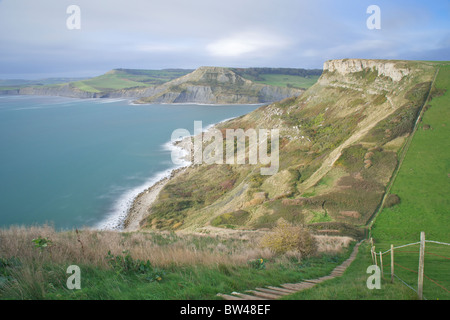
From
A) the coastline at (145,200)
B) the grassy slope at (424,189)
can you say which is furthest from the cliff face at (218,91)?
the grassy slope at (424,189)

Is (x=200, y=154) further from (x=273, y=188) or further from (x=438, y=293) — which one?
(x=438, y=293)

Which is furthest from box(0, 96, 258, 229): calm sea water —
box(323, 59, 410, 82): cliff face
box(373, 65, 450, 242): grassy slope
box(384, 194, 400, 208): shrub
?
box(323, 59, 410, 82): cliff face

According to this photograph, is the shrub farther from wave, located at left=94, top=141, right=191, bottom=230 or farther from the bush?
wave, located at left=94, top=141, right=191, bottom=230

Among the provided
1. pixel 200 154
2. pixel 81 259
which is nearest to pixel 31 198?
pixel 200 154

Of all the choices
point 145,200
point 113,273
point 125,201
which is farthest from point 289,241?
point 125,201

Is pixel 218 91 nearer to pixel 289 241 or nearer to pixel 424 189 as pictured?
pixel 424 189
